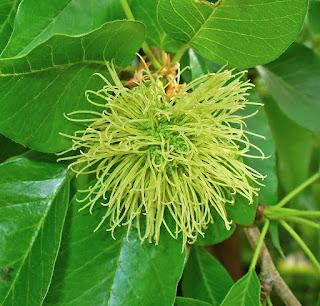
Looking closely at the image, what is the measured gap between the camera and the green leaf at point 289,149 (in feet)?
4.58

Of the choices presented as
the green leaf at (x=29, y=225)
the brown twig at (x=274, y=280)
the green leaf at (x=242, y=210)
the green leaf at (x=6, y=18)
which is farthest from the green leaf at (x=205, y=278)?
the green leaf at (x=6, y=18)

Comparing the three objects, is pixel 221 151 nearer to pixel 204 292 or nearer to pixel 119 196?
pixel 119 196

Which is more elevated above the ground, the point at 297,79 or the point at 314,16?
the point at 314,16

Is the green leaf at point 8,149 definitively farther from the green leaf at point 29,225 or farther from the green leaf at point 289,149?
the green leaf at point 289,149

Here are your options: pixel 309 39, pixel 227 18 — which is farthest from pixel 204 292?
pixel 309 39

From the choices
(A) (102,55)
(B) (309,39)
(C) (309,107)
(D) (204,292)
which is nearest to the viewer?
(A) (102,55)

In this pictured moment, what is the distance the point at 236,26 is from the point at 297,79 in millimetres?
483

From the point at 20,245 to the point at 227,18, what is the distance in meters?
0.32

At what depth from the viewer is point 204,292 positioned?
971 mm

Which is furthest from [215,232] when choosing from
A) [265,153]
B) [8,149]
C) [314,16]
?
[314,16]

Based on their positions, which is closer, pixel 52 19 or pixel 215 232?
pixel 52 19

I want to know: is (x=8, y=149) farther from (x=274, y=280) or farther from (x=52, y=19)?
(x=274, y=280)

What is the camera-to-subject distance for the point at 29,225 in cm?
75

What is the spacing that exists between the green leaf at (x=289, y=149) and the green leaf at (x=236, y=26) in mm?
654
